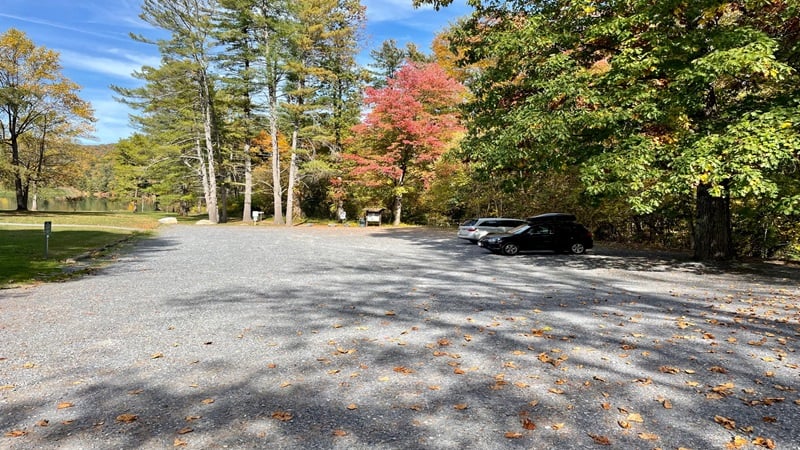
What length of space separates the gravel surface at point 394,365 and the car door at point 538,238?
6378mm

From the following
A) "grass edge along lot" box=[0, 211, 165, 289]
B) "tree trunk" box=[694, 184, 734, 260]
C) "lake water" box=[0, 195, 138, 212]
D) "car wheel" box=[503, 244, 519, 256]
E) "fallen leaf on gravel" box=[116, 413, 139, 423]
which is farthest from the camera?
"lake water" box=[0, 195, 138, 212]

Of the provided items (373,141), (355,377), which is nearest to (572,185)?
(373,141)

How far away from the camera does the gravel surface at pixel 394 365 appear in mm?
3037

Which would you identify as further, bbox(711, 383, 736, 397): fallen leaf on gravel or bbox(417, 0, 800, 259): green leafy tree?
bbox(417, 0, 800, 259): green leafy tree

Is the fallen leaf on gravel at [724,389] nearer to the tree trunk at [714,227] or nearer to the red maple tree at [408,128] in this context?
the tree trunk at [714,227]

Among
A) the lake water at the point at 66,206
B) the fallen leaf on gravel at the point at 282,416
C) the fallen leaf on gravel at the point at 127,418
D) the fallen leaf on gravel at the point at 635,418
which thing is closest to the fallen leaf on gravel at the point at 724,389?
the fallen leaf on gravel at the point at 635,418

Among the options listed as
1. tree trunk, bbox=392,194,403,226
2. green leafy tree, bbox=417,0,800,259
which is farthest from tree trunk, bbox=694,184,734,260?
tree trunk, bbox=392,194,403,226

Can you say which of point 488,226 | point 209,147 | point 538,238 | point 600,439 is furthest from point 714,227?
point 209,147

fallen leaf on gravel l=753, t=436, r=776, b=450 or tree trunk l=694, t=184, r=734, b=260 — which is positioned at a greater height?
tree trunk l=694, t=184, r=734, b=260

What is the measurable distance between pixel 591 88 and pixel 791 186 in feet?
16.8

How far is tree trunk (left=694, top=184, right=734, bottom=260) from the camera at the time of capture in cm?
1227

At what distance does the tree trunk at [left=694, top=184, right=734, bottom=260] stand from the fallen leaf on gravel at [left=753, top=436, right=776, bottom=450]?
37.4 feet

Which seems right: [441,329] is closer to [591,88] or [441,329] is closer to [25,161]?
[591,88]

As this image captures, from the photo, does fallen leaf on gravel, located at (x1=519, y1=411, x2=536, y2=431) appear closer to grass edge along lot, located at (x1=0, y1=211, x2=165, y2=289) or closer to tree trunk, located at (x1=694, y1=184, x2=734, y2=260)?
grass edge along lot, located at (x1=0, y1=211, x2=165, y2=289)
